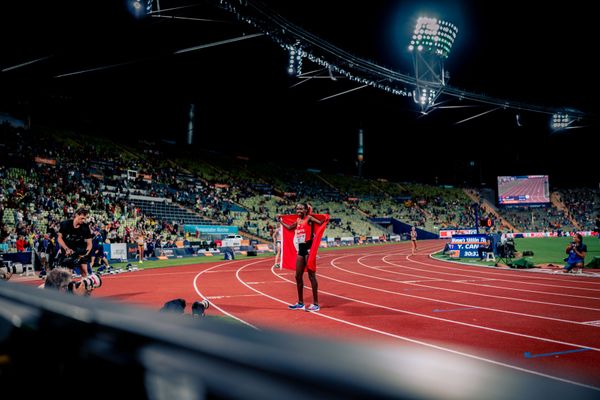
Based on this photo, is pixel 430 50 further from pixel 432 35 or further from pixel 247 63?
pixel 247 63

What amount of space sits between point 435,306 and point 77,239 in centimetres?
742

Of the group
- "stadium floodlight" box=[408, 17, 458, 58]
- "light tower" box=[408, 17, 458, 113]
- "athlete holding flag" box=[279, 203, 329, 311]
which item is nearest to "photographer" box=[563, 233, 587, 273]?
"athlete holding flag" box=[279, 203, 329, 311]

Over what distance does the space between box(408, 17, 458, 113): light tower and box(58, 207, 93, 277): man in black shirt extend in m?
23.8

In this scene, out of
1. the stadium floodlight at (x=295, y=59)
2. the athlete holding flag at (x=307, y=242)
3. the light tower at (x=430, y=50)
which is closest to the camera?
the athlete holding flag at (x=307, y=242)

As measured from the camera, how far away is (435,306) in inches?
320

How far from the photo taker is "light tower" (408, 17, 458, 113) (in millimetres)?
25984

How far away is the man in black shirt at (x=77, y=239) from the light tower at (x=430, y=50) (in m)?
23.8

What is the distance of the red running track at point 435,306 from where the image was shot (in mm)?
5312

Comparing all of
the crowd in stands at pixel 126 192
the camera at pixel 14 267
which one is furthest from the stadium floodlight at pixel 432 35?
the camera at pixel 14 267

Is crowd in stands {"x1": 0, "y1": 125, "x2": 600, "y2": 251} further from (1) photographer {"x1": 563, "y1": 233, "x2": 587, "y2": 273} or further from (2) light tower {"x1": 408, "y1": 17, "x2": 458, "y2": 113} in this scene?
(1) photographer {"x1": 563, "y1": 233, "x2": 587, "y2": 273}

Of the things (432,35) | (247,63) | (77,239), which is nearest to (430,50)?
(432,35)

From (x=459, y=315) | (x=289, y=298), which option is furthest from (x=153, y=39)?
(x=459, y=315)

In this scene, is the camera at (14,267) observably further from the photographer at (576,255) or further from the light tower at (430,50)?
the light tower at (430,50)

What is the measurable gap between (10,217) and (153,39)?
1290 centimetres
